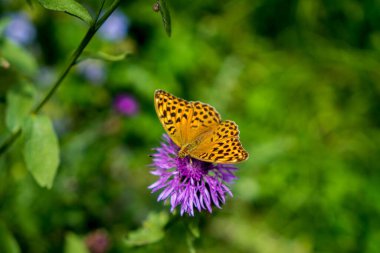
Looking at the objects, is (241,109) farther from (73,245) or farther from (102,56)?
(102,56)

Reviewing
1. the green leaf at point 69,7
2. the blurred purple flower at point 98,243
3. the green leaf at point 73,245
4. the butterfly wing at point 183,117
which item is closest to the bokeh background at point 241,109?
the blurred purple flower at point 98,243

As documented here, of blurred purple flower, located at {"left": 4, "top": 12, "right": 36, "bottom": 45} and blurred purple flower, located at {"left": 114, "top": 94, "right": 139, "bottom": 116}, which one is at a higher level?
blurred purple flower, located at {"left": 4, "top": 12, "right": 36, "bottom": 45}

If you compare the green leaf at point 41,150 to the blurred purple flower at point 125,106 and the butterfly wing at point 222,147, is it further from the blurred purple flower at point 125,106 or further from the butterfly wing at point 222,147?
the blurred purple flower at point 125,106

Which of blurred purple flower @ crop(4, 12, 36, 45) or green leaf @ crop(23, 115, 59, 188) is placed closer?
green leaf @ crop(23, 115, 59, 188)

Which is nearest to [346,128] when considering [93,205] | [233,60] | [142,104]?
[233,60]

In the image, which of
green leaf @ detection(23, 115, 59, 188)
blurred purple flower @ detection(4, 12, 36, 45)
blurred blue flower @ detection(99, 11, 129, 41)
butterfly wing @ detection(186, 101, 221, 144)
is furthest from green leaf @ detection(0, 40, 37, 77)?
blurred blue flower @ detection(99, 11, 129, 41)

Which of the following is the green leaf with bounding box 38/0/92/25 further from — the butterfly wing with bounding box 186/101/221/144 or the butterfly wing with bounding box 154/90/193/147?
the butterfly wing with bounding box 186/101/221/144
